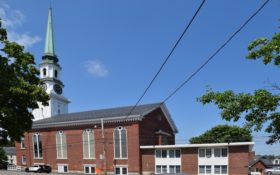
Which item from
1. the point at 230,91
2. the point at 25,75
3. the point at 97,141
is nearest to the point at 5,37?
the point at 25,75

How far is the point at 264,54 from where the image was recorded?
956cm

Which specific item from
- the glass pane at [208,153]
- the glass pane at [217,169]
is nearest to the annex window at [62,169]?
the glass pane at [208,153]

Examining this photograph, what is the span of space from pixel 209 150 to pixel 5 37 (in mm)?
40590

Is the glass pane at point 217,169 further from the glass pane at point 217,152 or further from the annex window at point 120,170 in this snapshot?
the annex window at point 120,170

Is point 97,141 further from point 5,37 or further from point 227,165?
point 5,37

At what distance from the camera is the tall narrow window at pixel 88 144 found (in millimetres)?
64375

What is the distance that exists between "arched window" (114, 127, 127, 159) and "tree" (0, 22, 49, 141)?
42.5 meters

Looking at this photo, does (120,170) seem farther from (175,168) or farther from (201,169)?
(201,169)

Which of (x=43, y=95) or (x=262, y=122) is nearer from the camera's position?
(x=262, y=122)

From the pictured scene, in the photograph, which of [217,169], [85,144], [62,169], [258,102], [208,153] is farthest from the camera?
[62,169]

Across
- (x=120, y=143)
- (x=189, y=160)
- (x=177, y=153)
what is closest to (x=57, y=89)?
(x=120, y=143)

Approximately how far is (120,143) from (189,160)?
12844 millimetres

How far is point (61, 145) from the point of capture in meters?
68.7

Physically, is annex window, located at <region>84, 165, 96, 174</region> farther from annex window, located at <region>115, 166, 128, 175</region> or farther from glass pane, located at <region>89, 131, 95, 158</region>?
annex window, located at <region>115, 166, 128, 175</region>
